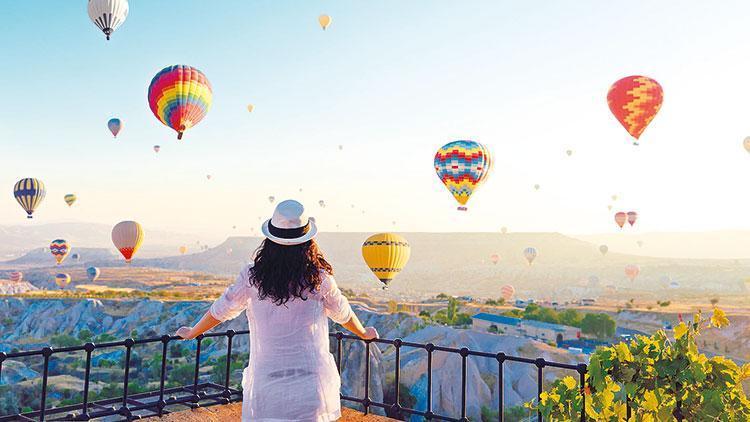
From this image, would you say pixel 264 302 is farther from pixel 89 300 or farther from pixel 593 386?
pixel 89 300

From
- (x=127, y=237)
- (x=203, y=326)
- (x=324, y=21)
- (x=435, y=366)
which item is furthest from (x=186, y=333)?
(x=127, y=237)

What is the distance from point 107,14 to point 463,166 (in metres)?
20.1

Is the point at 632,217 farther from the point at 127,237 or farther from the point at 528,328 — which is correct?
the point at 127,237

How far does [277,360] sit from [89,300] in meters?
121

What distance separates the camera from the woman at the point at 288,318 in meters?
3.51

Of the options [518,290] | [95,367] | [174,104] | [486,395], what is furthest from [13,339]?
[518,290]

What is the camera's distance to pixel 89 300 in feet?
360

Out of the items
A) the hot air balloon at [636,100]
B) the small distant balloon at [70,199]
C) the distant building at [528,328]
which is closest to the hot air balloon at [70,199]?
the small distant balloon at [70,199]

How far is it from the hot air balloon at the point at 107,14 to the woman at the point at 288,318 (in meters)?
30.6

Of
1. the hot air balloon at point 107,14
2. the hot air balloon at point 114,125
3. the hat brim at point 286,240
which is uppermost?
the hot air balloon at point 107,14

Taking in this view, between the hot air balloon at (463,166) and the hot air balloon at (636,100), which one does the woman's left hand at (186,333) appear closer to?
the hot air balloon at (463,166)

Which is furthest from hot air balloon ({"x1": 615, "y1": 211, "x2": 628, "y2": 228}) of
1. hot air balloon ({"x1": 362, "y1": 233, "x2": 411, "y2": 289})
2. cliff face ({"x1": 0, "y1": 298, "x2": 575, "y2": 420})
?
hot air balloon ({"x1": 362, "y1": 233, "x2": 411, "y2": 289})

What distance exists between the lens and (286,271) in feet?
11.7

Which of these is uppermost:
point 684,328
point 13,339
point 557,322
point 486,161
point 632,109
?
point 632,109
